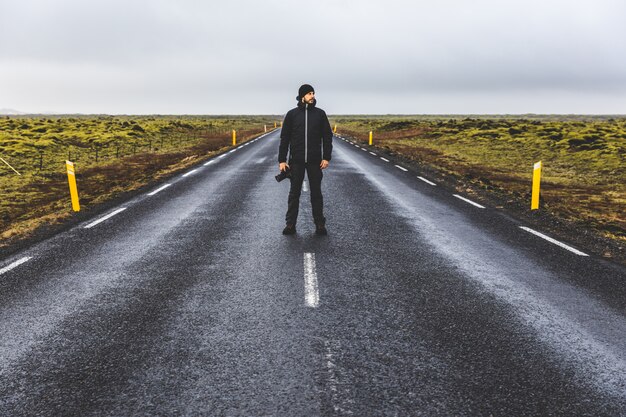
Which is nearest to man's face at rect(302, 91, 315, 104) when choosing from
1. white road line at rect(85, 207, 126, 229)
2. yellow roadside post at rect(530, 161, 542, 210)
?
white road line at rect(85, 207, 126, 229)

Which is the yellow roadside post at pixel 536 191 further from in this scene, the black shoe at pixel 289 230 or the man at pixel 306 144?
the black shoe at pixel 289 230

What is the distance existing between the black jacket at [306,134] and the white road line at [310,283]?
5.70 feet

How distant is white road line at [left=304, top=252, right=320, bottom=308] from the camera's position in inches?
198

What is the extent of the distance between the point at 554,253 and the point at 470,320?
332cm

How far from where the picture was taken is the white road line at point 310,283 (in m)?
5.04

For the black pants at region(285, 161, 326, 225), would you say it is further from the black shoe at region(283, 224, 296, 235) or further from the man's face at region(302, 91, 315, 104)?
the man's face at region(302, 91, 315, 104)

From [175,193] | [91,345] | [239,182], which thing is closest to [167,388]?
[91,345]

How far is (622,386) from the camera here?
3.49m

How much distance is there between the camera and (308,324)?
176 inches

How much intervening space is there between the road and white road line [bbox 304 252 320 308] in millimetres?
44

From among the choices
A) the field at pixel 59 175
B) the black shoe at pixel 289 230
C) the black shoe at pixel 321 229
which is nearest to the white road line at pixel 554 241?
the black shoe at pixel 321 229

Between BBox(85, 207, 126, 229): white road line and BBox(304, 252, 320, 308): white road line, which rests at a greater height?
BBox(85, 207, 126, 229): white road line

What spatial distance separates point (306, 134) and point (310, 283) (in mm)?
2830

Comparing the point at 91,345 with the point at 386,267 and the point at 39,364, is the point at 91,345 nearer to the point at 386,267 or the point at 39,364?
the point at 39,364
